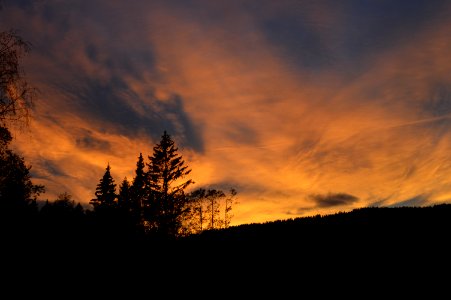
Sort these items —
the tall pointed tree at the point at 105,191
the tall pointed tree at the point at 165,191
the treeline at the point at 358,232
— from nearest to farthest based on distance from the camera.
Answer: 1. the treeline at the point at 358,232
2. the tall pointed tree at the point at 165,191
3. the tall pointed tree at the point at 105,191

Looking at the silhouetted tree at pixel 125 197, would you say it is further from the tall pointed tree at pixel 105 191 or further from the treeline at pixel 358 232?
the treeline at pixel 358 232

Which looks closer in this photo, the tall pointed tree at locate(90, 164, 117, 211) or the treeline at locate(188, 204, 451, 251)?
the treeline at locate(188, 204, 451, 251)

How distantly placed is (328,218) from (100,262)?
36.5 ft

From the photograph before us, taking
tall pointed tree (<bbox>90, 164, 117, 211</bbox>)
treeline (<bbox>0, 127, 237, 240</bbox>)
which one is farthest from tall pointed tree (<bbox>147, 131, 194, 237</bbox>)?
tall pointed tree (<bbox>90, 164, 117, 211</bbox>)

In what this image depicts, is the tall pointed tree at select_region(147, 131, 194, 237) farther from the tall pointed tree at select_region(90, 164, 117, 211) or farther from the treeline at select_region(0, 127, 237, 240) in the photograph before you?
the tall pointed tree at select_region(90, 164, 117, 211)

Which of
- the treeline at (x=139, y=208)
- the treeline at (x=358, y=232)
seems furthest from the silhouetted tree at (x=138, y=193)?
the treeline at (x=358, y=232)

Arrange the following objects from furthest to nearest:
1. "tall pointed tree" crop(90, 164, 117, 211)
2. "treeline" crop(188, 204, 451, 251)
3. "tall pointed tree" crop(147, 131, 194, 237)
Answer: "tall pointed tree" crop(90, 164, 117, 211), "tall pointed tree" crop(147, 131, 194, 237), "treeline" crop(188, 204, 451, 251)

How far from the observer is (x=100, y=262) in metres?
17.0

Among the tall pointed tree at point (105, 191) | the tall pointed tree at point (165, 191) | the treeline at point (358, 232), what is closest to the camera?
the treeline at point (358, 232)

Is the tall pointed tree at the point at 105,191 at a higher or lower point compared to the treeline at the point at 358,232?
higher

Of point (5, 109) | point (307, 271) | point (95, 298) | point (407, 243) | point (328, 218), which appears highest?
point (5, 109)

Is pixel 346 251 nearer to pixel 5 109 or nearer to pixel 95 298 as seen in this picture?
pixel 95 298

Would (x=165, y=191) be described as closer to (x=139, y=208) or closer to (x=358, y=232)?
(x=139, y=208)

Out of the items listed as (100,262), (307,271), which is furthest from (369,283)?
(100,262)
